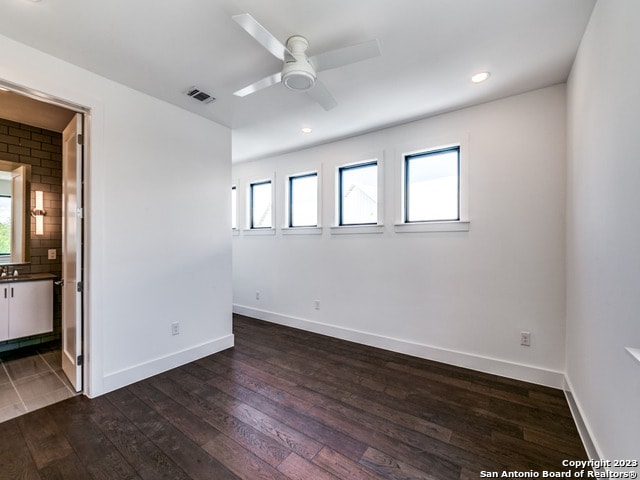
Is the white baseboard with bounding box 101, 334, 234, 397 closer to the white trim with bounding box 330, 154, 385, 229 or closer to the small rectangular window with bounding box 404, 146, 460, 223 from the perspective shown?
the white trim with bounding box 330, 154, 385, 229

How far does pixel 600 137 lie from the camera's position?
5.51ft

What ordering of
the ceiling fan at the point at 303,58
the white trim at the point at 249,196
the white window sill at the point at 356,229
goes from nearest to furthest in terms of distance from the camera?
1. the ceiling fan at the point at 303,58
2. the white window sill at the point at 356,229
3. the white trim at the point at 249,196

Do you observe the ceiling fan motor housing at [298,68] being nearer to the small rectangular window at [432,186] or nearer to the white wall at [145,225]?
the white wall at [145,225]

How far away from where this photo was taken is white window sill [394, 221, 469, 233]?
9.87 feet

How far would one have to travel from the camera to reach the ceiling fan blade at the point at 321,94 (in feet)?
6.78

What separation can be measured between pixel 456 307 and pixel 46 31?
4.16 metres

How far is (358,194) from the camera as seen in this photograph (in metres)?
3.91

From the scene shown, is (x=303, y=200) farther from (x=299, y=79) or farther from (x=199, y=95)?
(x=299, y=79)

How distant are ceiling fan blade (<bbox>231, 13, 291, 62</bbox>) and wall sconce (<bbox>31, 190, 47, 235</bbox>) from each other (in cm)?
384

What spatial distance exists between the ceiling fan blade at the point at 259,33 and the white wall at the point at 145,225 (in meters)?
1.79

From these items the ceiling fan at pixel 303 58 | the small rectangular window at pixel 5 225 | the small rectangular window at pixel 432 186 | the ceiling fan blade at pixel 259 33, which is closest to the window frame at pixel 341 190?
the small rectangular window at pixel 432 186

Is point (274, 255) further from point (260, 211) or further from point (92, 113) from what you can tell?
point (92, 113)

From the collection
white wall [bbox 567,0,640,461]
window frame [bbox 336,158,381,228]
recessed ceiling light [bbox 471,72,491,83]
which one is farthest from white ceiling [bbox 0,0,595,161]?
window frame [bbox 336,158,381,228]

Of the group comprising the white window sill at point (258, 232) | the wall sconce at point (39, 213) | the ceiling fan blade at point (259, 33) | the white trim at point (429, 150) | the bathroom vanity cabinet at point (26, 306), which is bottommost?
the bathroom vanity cabinet at point (26, 306)
